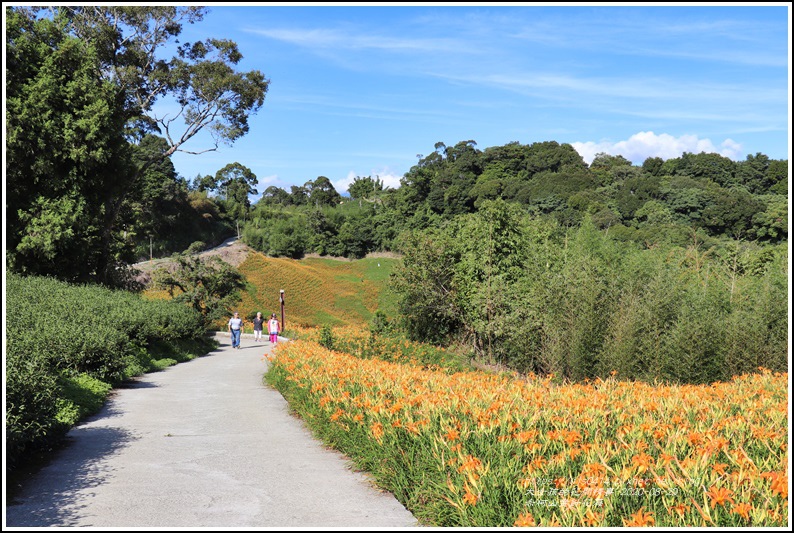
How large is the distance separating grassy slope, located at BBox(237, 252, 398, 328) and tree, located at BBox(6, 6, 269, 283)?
48.9ft

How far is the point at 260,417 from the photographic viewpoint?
852 centimetres

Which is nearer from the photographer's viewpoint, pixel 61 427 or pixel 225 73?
pixel 61 427

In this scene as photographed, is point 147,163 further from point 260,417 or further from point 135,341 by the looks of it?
point 260,417

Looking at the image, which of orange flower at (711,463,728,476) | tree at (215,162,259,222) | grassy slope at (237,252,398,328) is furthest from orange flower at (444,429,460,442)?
tree at (215,162,259,222)

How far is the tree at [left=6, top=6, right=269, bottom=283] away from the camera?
17.3m

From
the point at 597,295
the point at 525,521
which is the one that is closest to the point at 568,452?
the point at 525,521

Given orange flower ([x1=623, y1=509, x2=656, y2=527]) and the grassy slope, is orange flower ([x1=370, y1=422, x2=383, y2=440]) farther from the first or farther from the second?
the grassy slope

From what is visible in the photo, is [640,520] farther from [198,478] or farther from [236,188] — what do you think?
[236,188]

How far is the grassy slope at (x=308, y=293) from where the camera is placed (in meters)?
38.0

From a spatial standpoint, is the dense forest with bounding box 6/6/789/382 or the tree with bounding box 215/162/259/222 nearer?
the dense forest with bounding box 6/6/789/382

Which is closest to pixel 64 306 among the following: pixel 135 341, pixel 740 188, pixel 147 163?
pixel 135 341

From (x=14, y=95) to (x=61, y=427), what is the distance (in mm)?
14056

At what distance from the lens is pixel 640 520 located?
2812mm

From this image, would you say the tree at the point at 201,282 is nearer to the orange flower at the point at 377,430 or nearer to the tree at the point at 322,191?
the orange flower at the point at 377,430
